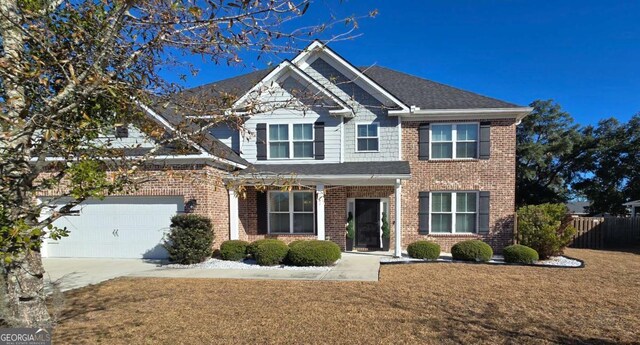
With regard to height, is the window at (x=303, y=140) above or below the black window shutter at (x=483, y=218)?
above

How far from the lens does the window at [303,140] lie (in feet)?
44.3

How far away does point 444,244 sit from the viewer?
13.2 metres

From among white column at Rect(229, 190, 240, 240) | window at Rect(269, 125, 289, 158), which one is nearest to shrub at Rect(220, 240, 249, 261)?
white column at Rect(229, 190, 240, 240)

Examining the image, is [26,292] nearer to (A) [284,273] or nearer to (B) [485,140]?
(A) [284,273]

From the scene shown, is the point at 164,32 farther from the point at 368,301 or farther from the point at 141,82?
the point at 368,301

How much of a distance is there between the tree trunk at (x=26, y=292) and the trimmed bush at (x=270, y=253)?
7.25 m

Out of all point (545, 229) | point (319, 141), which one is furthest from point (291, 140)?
point (545, 229)

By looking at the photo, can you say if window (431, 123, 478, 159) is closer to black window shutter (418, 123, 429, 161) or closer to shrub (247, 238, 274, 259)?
black window shutter (418, 123, 429, 161)

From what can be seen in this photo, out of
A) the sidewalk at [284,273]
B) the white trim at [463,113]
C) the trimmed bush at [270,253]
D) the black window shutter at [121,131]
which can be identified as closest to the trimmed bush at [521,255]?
the sidewalk at [284,273]

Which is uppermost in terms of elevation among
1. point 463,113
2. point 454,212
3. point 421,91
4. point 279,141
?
point 421,91

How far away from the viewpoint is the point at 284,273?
31.3 feet

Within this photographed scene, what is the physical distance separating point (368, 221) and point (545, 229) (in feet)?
18.8

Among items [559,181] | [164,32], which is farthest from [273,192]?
[559,181]

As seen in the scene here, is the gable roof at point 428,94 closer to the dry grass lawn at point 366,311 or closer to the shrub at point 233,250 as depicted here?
the dry grass lawn at point 366,311
